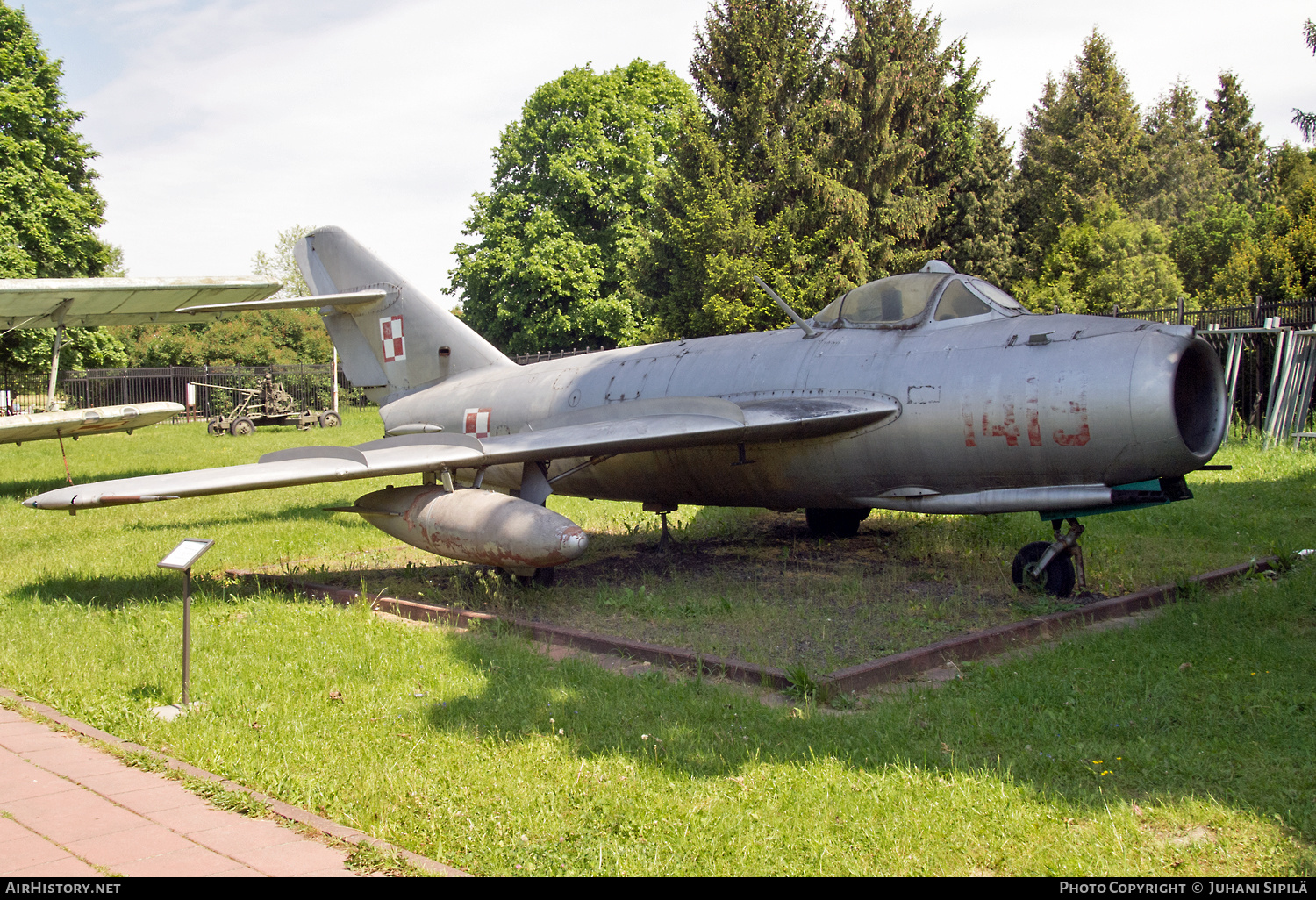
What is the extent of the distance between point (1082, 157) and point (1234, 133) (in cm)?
2174

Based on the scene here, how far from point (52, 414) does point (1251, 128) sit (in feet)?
219

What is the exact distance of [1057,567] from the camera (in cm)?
812

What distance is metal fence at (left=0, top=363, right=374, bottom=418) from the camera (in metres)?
38.8

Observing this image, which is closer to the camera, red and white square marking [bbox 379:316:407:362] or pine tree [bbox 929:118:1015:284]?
red and white square marking [bbox 379:316:407:362]

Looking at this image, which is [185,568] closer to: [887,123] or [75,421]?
[75,421]

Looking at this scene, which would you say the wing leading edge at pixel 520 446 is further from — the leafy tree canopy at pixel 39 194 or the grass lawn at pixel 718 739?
the leafy tree canopy at pixel 39 194

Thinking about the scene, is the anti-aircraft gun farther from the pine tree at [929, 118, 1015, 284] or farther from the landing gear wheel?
the landing gear wheel

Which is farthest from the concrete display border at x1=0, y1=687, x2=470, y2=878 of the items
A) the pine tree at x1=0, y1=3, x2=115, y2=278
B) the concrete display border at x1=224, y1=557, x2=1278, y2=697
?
the pine tree at x1=0, y1=3, x2=115, y2=278

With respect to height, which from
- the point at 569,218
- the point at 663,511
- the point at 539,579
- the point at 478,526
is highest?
the point at 569,218

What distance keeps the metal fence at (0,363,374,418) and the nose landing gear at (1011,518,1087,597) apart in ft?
116

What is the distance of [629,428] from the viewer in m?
8.61

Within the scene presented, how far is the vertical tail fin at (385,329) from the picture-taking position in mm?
12227

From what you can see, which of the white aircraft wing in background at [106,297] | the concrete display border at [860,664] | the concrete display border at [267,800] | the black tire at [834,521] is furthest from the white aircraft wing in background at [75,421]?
the black tire at [834,521]

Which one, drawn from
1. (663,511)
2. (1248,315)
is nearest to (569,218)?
(1248,315)
